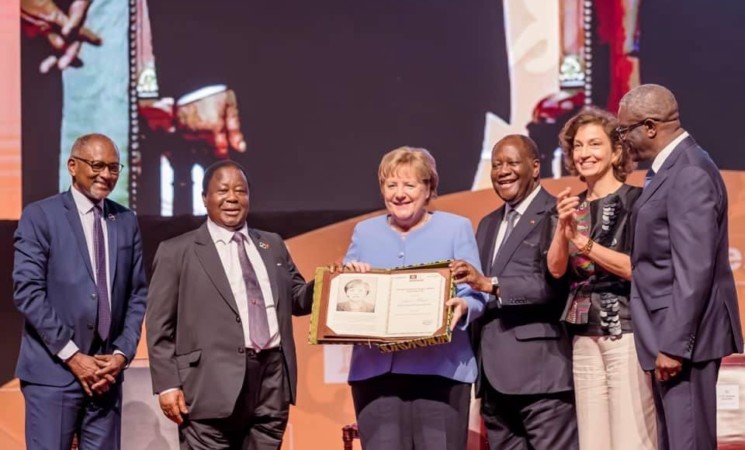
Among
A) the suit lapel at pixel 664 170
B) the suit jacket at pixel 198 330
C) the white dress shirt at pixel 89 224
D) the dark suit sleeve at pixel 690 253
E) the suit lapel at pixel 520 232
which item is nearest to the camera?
the dark suit sleeve at pixel 690 253

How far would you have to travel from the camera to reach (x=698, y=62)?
520cm

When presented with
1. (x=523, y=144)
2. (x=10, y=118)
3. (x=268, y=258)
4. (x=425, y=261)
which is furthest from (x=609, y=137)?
(x=10, y=118)

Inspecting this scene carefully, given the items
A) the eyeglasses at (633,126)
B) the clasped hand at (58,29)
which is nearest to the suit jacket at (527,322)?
the eyeglasses at (633,126)

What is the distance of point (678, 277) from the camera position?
10.4 feet

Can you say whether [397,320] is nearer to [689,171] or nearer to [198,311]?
[198,311]

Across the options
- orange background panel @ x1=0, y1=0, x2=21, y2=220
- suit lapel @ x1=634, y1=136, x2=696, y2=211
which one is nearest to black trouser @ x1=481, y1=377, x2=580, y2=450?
suit lapel @ x1=634, y1=136, x2=696, y2=211

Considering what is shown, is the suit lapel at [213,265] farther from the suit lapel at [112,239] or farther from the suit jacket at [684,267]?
the suit jacket at [684,267]

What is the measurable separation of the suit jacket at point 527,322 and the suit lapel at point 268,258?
2.75 ft

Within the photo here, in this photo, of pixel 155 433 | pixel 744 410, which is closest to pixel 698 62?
pixel 744 410

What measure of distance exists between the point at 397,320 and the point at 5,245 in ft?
9.26

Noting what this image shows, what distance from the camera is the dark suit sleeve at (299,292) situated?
3846 millimetres

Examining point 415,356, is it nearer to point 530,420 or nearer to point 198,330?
point 530,420

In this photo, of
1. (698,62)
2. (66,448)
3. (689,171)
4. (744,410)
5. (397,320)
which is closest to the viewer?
(689,171)

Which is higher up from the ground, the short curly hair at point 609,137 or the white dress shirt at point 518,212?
the short curly hair at point 609,137
